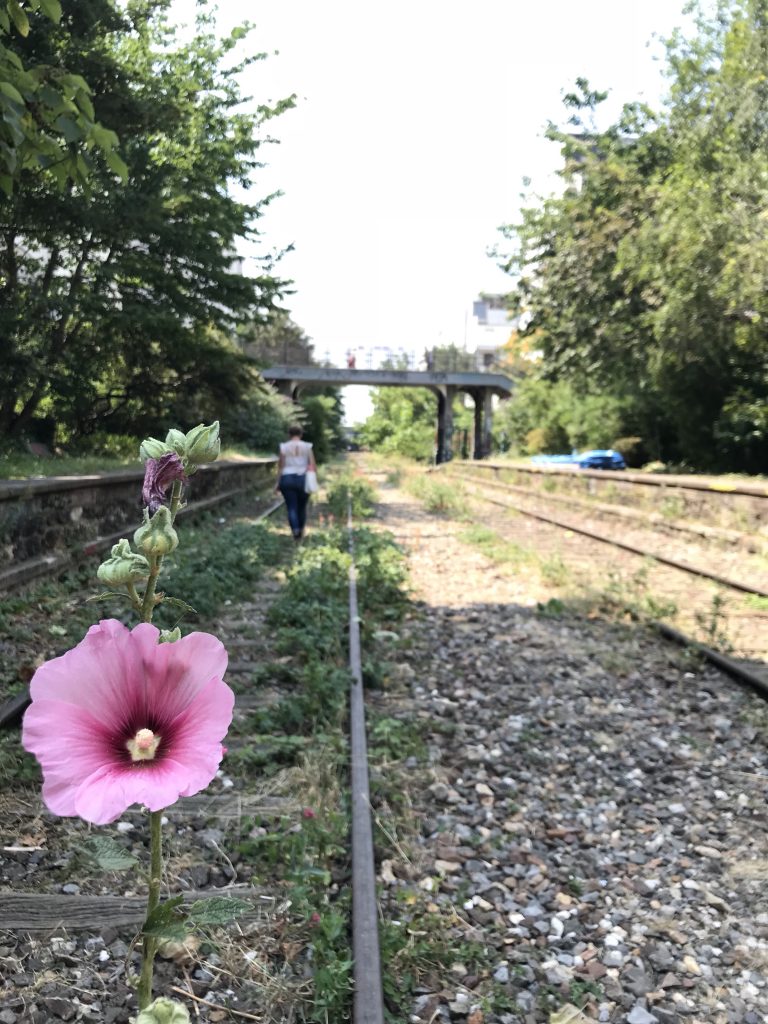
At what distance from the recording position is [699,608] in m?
7.59

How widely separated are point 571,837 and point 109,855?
2824mm

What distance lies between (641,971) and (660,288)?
49.5 ft

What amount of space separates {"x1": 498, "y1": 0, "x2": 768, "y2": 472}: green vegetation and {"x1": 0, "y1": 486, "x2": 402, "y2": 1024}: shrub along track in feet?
37.1

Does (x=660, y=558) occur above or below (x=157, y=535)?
below

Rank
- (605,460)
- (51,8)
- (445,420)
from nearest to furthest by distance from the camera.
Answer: (51,8), (605,460), (445,420)

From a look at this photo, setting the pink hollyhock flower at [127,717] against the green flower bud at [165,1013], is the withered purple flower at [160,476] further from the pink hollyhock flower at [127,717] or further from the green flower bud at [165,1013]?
the green flower bud at [165,1013]

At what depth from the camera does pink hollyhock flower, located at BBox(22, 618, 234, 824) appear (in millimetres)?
858

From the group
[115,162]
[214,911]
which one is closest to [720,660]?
[115,162]

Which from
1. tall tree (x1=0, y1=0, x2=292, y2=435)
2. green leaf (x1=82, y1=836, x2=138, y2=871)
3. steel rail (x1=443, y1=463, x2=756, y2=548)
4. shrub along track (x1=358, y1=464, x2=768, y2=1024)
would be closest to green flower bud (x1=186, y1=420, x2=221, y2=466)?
green leaf (x1=82, y1=836, x2=138, y2=871)

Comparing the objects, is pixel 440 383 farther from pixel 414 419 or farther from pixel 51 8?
pixel 51 8

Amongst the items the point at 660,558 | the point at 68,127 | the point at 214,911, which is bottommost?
the point at 660,558

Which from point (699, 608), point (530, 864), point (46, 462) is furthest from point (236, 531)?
point (530, 864)

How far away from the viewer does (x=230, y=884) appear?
8.96 feet

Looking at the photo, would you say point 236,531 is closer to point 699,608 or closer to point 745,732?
point 699,608
